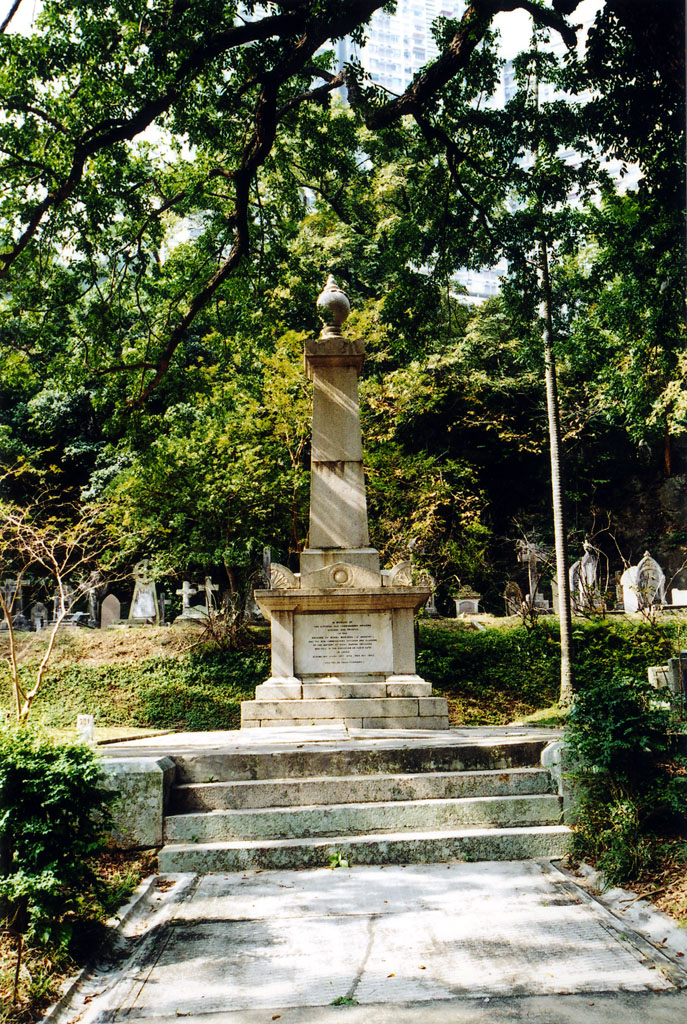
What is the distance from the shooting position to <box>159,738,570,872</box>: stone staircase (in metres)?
4.95

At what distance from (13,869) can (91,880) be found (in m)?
0.44

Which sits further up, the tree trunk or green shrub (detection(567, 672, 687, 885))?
the tree trunk

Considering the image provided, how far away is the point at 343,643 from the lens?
8.62m

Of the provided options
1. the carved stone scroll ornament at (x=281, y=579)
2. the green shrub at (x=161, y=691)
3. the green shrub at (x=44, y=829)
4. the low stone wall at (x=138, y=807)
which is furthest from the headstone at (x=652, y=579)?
the green shrub at (x=44, y=829)

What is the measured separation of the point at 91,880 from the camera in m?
3.91

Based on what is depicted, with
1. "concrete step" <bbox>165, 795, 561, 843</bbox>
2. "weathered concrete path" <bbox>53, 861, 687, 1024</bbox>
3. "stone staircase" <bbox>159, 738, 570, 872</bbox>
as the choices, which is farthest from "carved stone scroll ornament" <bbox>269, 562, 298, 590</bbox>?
"weathered concrete path" <bbox>53, 861, 687, 1024</bbox>

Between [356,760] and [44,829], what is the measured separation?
269 cm

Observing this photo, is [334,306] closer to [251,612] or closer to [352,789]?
[352,789]

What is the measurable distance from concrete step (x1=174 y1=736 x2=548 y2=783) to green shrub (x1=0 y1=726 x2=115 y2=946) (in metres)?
1.56

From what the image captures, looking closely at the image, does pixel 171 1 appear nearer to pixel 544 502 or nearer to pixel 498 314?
pixel 498 314

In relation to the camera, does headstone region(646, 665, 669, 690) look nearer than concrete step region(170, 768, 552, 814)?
No

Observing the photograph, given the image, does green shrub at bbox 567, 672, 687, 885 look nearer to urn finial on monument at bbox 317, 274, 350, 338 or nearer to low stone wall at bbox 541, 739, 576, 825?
low stone wall at bbox 541, 739, 576, 825

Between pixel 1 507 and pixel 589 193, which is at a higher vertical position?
pixel 589 193

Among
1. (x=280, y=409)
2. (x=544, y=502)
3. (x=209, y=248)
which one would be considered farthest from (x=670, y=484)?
(x=209, y=248)
